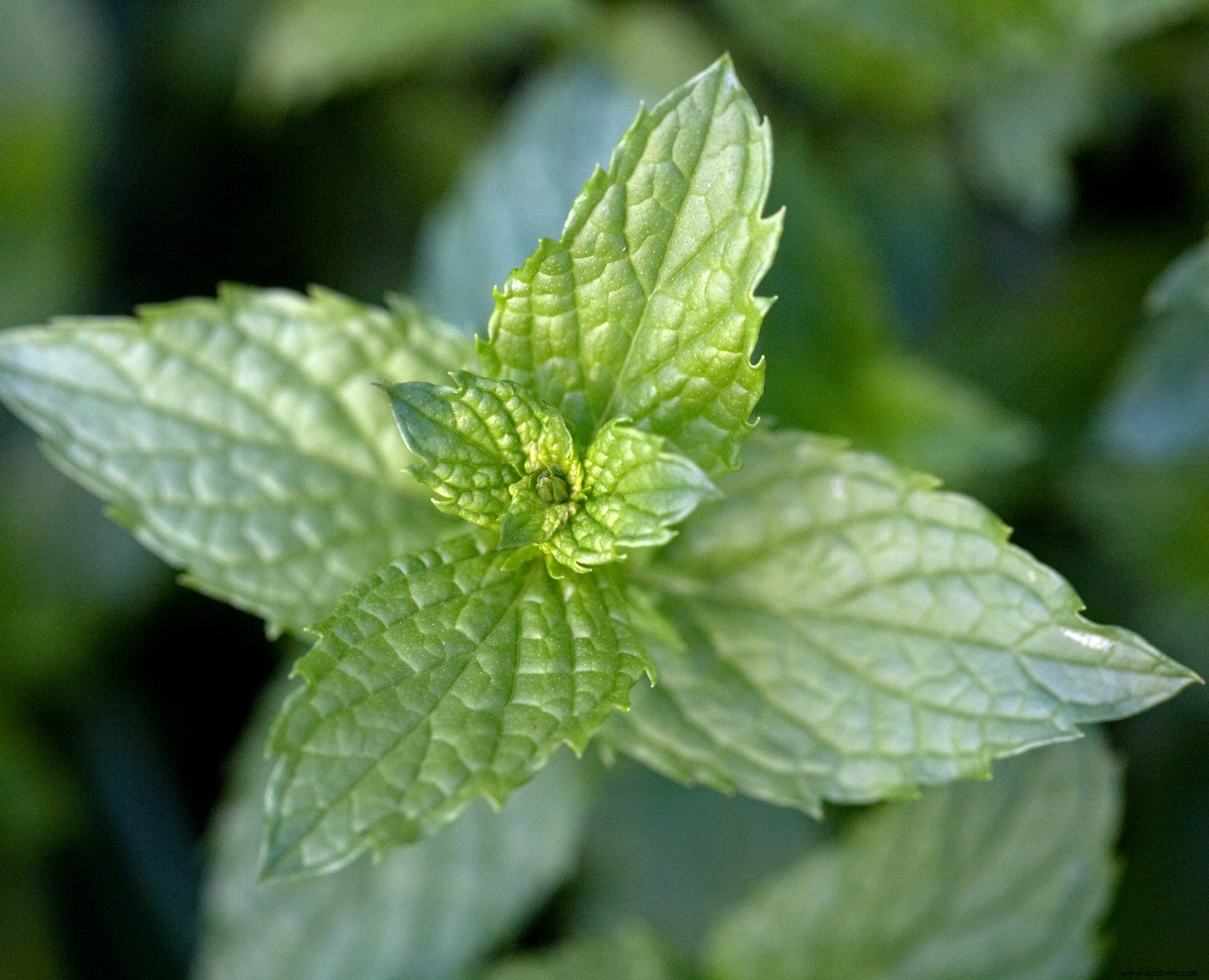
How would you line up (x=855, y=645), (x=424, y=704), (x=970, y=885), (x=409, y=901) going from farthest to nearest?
1. (x=409, y=901)
2. (x=970, y=885)
3. (x=855, y=645)
4. (x=424, y=704)

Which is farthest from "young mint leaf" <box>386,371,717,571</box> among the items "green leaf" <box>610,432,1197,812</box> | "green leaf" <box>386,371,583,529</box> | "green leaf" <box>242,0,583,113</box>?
"green leaf" <box>242,0,583,113</box>

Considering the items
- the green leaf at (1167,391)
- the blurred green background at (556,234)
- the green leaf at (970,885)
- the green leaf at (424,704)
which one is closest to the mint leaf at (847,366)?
the blurred green background at (556,234)

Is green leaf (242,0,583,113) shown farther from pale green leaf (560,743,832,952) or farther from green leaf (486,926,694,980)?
green leaf (486,926,694,980)

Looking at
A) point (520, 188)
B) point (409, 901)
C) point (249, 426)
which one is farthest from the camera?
point (520, 188)

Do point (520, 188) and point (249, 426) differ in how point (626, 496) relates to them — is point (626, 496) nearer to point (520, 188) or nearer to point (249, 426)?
point (249, 426)

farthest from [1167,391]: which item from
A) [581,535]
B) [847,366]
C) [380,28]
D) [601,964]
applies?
[380,28]

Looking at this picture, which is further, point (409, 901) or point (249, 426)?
point (409, 901)

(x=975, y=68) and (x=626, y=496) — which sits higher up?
(x=975, y=68)
